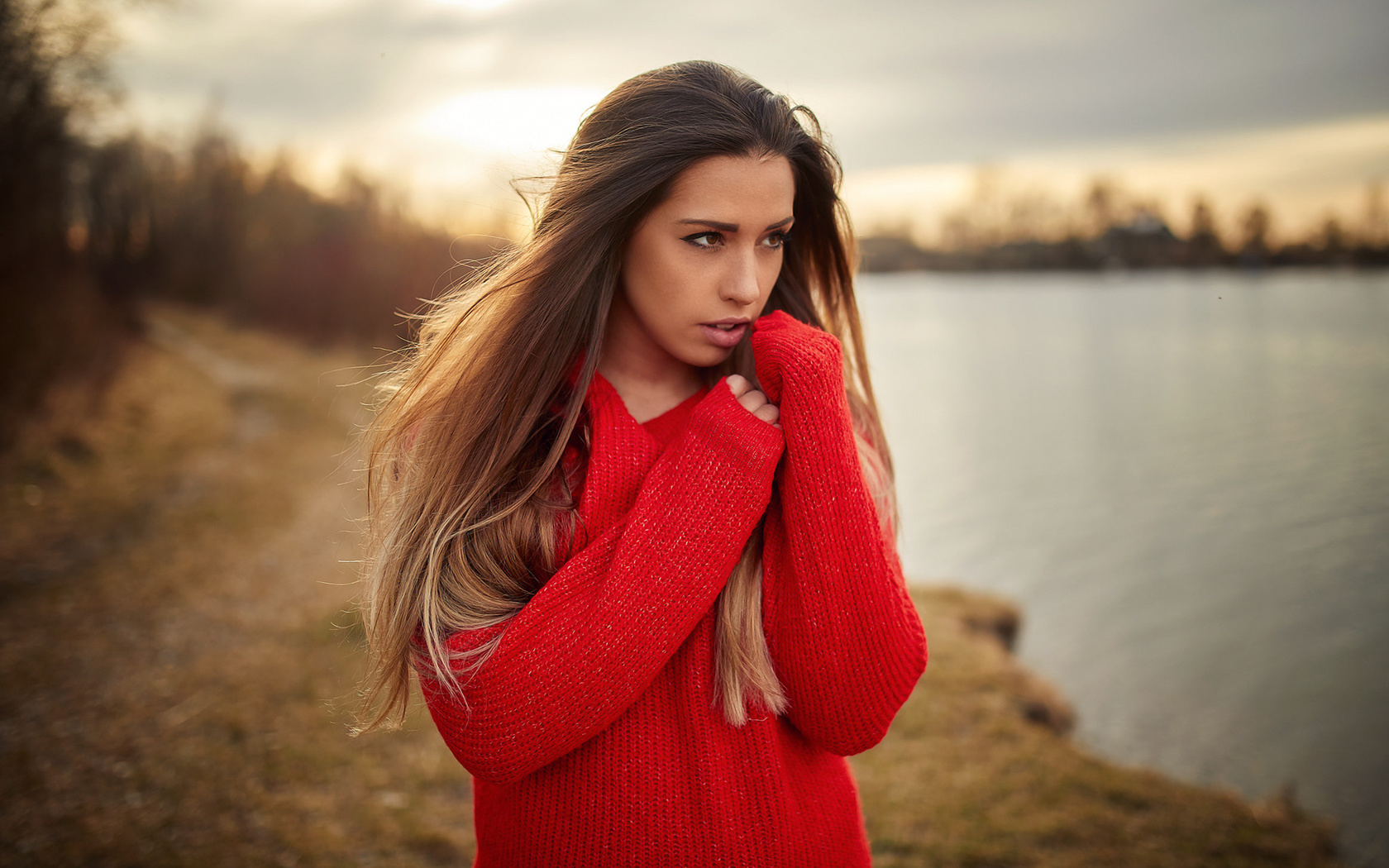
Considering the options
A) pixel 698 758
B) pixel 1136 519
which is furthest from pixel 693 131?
pixel 1136 519

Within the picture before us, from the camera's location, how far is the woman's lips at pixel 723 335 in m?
1.60

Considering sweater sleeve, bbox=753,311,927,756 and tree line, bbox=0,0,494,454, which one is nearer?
sweater sleeve, bbox=753,311,927,756

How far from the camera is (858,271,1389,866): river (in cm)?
A: 667

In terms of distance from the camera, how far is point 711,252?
155 cm

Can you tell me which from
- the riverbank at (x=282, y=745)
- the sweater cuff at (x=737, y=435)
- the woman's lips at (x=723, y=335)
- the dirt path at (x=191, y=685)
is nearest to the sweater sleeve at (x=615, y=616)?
the sweater cuff at (x=737, y=435)

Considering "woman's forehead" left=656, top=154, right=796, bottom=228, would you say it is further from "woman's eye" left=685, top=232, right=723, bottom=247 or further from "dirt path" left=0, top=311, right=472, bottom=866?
"dirt path" left=0, top=311, right=472, bottom=866

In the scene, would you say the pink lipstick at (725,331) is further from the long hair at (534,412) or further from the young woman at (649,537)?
the long hair at (534,412)

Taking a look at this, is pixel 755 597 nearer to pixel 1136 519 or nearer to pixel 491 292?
pixel 491 292

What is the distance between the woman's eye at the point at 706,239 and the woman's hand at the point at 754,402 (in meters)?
0.27

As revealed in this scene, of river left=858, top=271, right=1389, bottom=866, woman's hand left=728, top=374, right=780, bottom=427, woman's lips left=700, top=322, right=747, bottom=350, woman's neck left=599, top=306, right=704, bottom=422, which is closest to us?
woman's hand left=728, top=374, right=780, bottom=427

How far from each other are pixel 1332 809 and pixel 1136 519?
6.90 m

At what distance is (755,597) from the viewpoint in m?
1.50

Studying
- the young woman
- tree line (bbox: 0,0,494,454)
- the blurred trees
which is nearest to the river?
the young woman

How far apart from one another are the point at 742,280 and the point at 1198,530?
12.4 m
